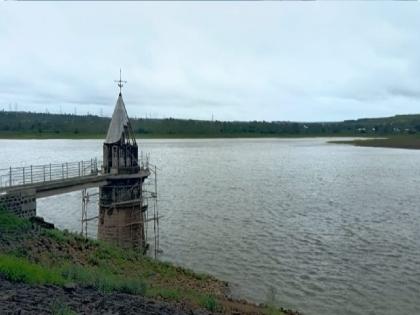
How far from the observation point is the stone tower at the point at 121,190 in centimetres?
2427

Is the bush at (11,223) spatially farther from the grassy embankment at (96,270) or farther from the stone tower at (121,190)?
the stone tower at (121,190)

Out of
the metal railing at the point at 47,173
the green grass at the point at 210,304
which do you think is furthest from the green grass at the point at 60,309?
the metal railing at the point at 47,173

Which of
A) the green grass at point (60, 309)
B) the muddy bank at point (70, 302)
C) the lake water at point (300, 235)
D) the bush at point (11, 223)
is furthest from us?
the lake water at point (300, 235)

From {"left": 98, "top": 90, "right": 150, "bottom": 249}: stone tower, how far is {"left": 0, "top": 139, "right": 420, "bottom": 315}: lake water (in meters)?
2.32

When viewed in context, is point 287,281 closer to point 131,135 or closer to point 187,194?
point 131,135

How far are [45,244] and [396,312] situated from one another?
12984 mm

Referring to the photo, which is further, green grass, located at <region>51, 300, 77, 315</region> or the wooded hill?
the wooded hill

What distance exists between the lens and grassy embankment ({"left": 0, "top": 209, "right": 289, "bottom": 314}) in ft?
40.1

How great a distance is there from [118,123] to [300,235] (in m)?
12.4

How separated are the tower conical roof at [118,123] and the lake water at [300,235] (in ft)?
21.3

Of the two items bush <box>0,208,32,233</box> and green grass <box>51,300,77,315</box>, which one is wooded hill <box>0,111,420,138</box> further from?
green grass <box>51,300,77,315</box>

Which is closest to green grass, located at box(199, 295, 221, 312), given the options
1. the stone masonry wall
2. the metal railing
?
the stone masonry wall

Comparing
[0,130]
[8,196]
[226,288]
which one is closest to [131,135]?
[8,196]

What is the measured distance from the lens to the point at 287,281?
21031mm
